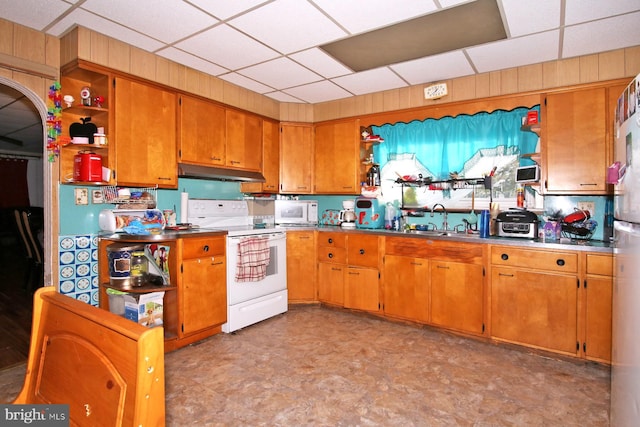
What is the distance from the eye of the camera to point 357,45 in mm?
2857

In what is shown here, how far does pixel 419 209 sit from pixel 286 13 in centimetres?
251

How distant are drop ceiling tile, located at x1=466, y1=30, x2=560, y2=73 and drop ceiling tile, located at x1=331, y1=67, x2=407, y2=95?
775mm

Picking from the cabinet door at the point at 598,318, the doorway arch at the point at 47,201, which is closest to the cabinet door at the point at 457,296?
the cabinet door at the point at 598,318

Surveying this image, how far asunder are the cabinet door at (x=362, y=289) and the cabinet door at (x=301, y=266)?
47 centimetres

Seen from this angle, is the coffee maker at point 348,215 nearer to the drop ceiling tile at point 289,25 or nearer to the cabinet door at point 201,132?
the cabinet door at point 201,132

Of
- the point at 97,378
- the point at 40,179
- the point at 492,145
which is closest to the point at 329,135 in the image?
the point at 492,145

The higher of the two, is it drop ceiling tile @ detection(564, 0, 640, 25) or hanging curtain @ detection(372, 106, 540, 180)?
drop ceiling tile @ detection(564, 0, 640, 25)

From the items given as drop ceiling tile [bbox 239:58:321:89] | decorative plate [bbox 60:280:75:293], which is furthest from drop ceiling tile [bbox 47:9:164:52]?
decorative plate [bbox 60:280:75:293]

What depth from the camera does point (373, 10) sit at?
7.74 ft

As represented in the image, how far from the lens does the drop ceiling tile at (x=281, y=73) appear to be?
3.27 metres

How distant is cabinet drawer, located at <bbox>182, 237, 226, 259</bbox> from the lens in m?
2.98

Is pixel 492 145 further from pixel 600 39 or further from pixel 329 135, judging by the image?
pixel 329 135

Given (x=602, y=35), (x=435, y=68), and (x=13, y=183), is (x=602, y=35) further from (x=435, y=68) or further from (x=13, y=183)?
(x=13, y=183)

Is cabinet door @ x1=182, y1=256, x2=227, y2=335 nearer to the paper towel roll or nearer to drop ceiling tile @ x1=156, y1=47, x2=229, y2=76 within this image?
the paper towel roll
